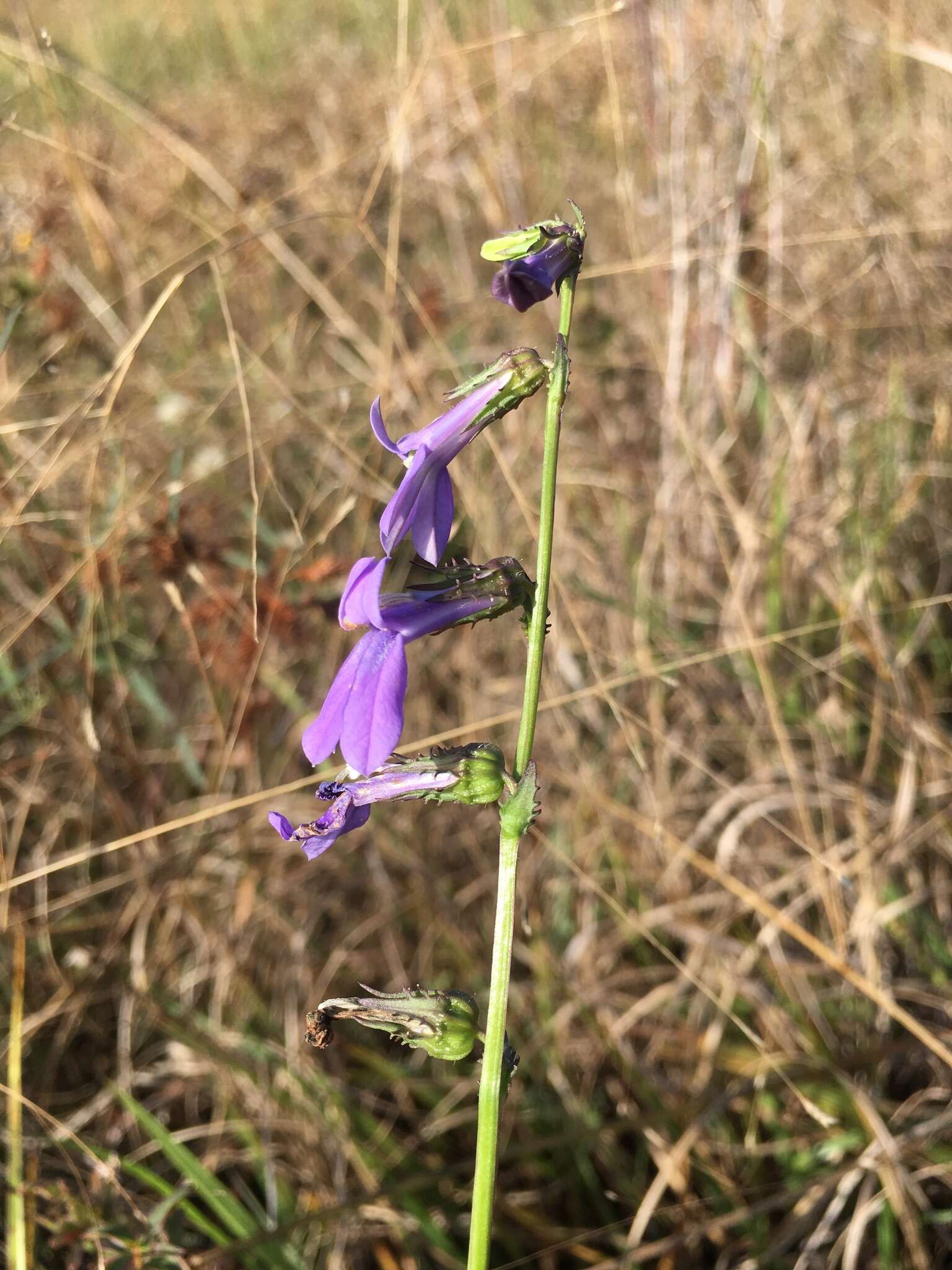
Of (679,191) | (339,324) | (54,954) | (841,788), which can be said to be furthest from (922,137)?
(54,954)

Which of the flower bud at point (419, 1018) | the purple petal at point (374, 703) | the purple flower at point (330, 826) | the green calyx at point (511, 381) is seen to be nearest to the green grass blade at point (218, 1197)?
the flower bud at point (419, 1018)

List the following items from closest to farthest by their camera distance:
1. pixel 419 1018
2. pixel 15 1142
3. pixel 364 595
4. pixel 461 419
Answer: pixel 364 595 → pixel 461 419 → pixel 419 1018 → pixel 15 1142

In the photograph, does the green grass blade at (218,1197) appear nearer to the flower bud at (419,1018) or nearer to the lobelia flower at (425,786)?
the flower bud at (419,1018)

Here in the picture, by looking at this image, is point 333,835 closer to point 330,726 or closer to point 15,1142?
point 330,726

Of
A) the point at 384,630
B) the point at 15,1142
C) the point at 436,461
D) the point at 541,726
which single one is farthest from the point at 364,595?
the point at 541,726

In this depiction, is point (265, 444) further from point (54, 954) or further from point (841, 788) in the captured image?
point (841, 788)

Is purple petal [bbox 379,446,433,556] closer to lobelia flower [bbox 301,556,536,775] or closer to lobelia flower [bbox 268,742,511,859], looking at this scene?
lobelia flower [bbox 301,556,536,775]
